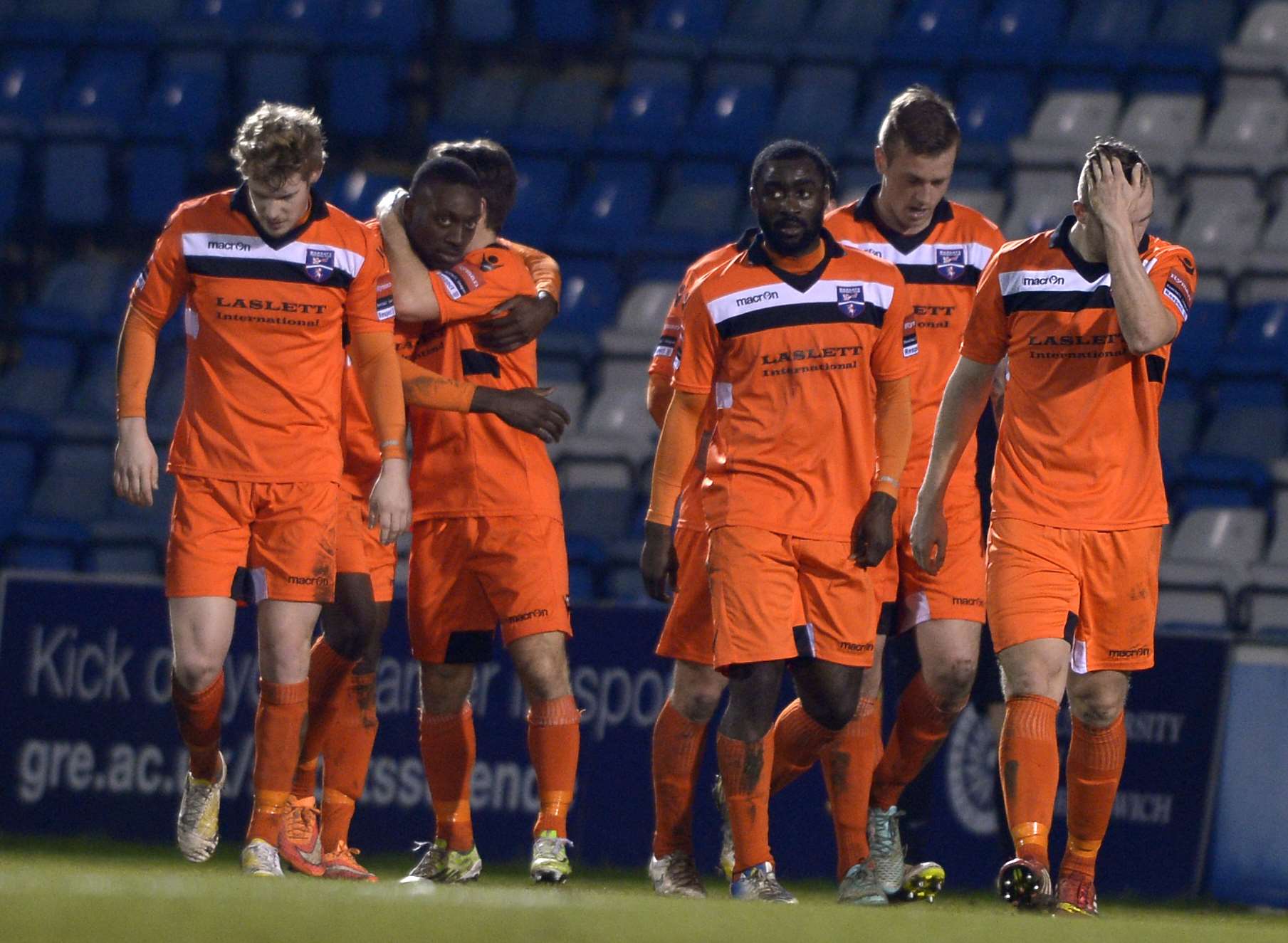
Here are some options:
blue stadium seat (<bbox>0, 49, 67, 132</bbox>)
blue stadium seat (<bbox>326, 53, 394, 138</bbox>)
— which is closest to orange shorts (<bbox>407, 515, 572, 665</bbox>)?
blue stadium seat (<bbox>326, 53, 394, 138</bbox>)

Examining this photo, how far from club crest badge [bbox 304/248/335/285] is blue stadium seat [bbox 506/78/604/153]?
703 cm

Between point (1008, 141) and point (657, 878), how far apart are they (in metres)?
7.13

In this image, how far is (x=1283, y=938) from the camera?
14.4 feet

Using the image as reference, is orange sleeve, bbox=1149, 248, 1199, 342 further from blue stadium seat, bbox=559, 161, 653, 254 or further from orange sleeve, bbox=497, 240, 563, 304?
blue stadium seat, bbox=559, 161, 653, 254

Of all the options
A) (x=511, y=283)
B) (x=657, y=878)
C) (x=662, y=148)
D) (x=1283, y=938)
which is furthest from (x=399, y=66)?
(x=1283, y=938)

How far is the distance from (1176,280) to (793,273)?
44.4 inches

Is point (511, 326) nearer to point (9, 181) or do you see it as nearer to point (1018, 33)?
point (1018, 33)

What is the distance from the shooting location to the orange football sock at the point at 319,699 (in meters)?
7.18

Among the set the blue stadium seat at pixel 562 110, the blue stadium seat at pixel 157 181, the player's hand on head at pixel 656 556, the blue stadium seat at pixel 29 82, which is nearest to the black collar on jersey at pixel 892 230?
the player's hand on head at pixel 656 556

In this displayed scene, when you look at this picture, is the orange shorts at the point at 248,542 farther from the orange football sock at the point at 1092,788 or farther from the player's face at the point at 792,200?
the orange football sock at the point at 1092,788

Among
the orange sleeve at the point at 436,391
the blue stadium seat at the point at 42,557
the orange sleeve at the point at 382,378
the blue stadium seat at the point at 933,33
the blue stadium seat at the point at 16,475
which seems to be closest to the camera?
the orange sleeve at the point at 382,378

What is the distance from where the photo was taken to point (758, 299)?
6.28 m

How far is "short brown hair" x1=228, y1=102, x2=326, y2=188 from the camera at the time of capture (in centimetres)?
634

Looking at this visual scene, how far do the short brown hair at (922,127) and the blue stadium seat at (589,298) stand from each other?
5.34m
